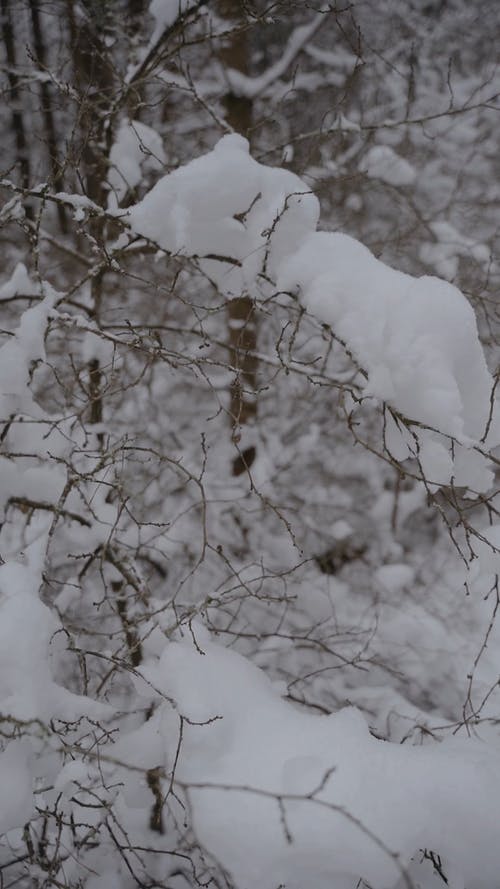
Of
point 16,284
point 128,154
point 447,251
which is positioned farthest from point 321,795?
point 447,251

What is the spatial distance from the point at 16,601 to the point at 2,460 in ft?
2.91

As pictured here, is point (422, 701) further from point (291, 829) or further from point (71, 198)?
point (71, 198)

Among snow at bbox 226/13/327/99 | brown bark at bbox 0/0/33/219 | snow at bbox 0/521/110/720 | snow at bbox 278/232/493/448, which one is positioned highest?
snow at bbox 226/13/327/99

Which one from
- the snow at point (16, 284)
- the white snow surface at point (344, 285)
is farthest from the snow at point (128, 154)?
the white snow surface at point (344, 285)

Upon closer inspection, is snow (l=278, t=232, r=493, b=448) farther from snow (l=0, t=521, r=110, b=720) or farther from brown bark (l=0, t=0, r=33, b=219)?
brown bark (l=0, t=0, r=33, b=219)

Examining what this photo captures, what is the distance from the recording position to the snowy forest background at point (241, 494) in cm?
175

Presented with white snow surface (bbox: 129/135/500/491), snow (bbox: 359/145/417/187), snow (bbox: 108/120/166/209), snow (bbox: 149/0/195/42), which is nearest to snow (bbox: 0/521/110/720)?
white snow surface (bbox: 129/135/500/491)

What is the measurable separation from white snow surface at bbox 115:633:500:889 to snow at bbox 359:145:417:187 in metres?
4.09

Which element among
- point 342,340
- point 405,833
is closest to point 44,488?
point 342,340

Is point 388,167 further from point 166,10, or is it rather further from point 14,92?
point 14,92

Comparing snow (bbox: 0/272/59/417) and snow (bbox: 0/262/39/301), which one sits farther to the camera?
snow (bbox: 0/262/39/301)

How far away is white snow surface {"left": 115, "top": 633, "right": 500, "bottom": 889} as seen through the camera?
1.67 m

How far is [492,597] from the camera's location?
4.39m

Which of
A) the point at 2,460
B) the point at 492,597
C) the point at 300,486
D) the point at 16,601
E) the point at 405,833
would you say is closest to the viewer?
the point at 405,833
